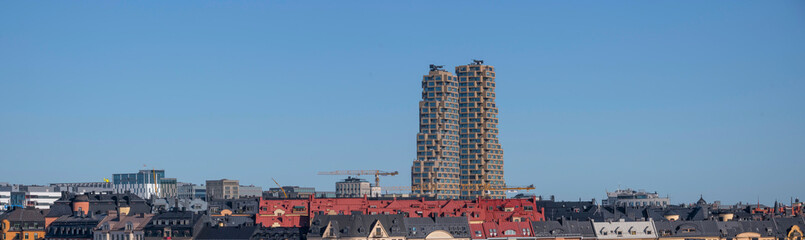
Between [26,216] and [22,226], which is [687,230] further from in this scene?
[26,216]

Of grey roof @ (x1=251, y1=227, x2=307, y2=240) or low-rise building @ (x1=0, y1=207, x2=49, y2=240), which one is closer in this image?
grey roof @ (x1=251, y1=227, x2=307, y2=240)

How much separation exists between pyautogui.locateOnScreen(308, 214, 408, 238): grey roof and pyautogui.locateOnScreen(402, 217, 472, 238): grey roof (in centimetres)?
145

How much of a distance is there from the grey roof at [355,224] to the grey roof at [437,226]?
1.45 m

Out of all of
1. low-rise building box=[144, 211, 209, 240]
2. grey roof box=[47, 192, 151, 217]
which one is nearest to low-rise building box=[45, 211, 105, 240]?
grey roof box=[47, 192, 151, 217]

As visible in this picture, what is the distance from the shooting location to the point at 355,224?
16675cm

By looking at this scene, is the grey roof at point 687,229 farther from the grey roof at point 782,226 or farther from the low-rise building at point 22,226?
the low-rise building at point 22,226

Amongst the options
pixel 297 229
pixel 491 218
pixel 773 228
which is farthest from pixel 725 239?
pixel 297 229

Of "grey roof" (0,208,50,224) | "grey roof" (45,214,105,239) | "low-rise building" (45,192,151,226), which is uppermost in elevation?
"low-rise building" (45,192,151,226)

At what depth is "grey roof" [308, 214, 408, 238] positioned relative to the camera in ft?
542

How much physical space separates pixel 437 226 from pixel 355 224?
497 inches

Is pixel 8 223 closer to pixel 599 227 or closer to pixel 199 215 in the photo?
pixel 199 215

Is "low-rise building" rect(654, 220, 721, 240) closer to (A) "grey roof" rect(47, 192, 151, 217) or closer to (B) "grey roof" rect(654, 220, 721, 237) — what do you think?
(B) "grey roof" rect(654, 220, 721, 237)

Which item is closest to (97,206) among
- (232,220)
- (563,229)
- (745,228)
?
(232,220)

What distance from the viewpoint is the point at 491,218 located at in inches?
7367
